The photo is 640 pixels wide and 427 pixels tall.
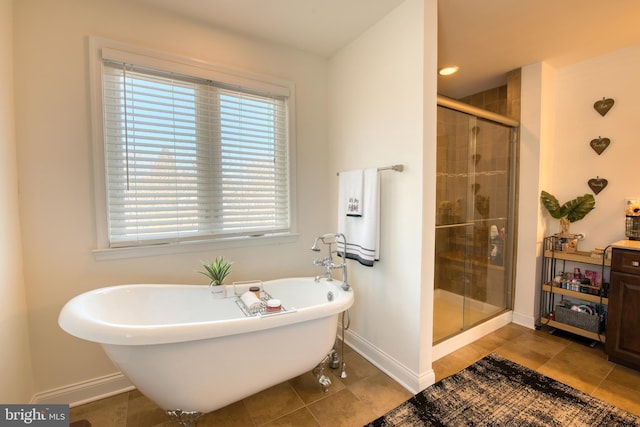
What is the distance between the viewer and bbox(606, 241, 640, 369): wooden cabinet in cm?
191

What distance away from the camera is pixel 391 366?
6.43ft

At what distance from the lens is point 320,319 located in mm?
1525

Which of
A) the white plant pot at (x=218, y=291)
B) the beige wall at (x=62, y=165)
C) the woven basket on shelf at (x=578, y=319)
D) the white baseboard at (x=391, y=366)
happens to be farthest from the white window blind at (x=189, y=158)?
the woven basket on shelf at (x=578, y=319)

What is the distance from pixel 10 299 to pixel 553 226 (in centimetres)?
404

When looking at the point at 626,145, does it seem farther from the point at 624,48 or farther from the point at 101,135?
the point at 101,135

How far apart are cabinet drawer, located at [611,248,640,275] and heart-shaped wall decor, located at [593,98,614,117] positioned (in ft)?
3.96

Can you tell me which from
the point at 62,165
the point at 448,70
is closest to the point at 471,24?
the point at 448,70

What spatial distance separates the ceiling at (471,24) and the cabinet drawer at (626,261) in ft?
5.18

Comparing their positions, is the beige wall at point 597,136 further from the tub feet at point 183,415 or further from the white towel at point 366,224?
the tub feet at point 183,415

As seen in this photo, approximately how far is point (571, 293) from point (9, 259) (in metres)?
3.87

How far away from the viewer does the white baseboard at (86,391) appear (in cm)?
162

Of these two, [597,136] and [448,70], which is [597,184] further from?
[448,70]
